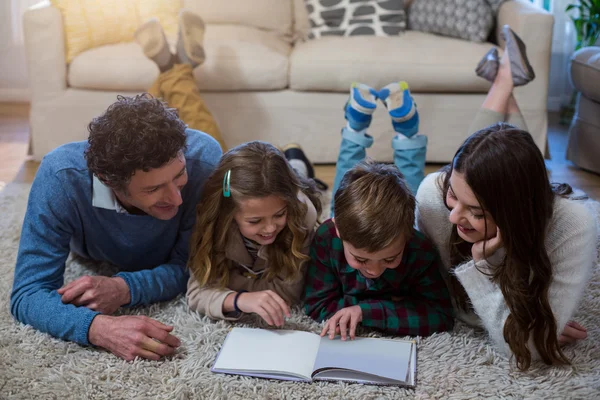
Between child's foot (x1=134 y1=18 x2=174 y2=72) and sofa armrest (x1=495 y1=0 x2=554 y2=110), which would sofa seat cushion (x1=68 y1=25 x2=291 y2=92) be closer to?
child's foot (x1=134 y1=18 x2=174 y2=72)

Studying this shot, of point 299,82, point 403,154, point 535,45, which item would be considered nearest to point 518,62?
point 535,45

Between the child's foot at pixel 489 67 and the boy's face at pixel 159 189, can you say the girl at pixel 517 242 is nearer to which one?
the boy's face at pixel 159 189

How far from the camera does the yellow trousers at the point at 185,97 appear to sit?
2.76 meters

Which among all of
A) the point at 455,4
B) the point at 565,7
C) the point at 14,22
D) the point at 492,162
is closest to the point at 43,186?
the point at 492,162

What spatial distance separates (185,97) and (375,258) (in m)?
1.48

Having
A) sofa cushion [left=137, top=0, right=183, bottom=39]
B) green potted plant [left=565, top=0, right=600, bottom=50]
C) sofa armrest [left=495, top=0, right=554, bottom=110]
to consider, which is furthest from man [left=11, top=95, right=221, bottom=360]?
green potted plant [left=565, top=0, right=600, bottom=50]

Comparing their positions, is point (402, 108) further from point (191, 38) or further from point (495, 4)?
point (495, 4)

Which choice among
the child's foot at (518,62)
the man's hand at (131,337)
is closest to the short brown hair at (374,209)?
the man's hand at (131,337)

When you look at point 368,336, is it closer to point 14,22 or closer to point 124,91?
point 124,91

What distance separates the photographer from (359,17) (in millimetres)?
3205

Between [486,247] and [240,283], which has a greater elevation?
[486,247]

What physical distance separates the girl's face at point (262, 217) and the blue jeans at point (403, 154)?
0.53 meters

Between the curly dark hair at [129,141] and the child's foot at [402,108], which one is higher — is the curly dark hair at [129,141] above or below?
above

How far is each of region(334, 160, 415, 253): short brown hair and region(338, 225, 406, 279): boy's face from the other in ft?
0.05
